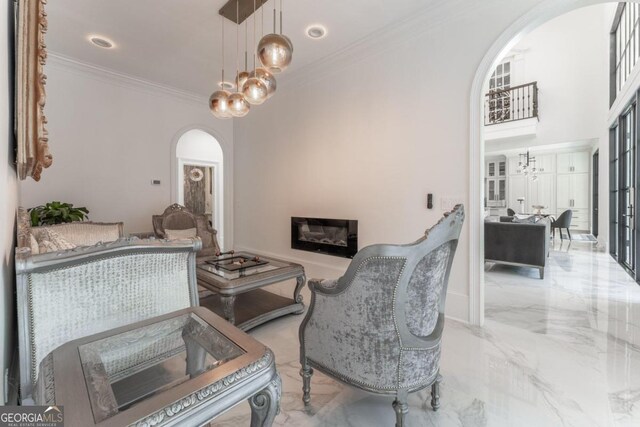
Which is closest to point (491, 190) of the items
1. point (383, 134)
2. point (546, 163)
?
point (546, 163)

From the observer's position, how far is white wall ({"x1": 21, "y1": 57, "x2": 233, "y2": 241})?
402 cm

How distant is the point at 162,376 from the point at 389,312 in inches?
37.6

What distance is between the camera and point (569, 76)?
23.2ft

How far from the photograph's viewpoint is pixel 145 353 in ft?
3.23

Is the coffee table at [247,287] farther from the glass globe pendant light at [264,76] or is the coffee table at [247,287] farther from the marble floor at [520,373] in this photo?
the glass globe pendant light at [264,76]

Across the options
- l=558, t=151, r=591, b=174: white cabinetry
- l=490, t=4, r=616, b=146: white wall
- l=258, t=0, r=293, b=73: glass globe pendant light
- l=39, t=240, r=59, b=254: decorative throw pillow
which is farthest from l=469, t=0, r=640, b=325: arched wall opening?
l=558, t=151, r=591, b=174: white cabinetry

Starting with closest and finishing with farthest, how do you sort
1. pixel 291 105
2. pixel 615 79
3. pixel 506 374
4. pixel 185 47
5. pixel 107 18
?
1. pixel 506 374
2. pixel 107 18
3. pixel 185 47
4. pixel 291 105
5. pixel 615 79

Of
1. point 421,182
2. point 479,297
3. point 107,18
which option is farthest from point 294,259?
point 107,18

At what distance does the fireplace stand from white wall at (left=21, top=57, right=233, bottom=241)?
100 inches

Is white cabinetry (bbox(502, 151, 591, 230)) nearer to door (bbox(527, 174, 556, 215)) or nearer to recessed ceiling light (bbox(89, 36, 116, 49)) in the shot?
door (bbox(527, 174, 556, 215))

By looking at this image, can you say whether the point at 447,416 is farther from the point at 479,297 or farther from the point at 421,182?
the point at 421,182

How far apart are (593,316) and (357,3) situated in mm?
3979


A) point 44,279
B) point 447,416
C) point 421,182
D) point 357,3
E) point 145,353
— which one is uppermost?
point 357,3

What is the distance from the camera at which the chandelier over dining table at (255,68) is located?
2.05m
